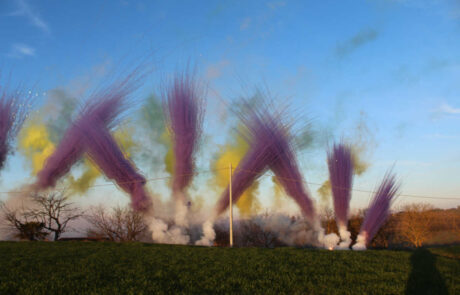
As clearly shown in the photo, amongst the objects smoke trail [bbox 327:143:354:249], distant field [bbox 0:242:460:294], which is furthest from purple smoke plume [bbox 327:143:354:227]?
distant field [bbox 0:242:460:294]

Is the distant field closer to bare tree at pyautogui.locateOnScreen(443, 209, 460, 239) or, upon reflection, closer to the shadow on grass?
the shadow on grass

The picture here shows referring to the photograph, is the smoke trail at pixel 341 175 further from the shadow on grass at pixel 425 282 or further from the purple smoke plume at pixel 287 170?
the shadow on grass at pixel 425 282

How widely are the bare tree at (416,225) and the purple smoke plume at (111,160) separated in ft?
118

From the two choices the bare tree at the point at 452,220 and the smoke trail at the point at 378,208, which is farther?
the bare tree at the point at 452,220

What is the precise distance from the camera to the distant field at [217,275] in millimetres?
9578

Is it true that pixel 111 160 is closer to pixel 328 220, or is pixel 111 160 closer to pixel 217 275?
pixel 217 275

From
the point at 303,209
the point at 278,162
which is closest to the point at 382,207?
the point at 303,209

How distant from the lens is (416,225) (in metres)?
46.4

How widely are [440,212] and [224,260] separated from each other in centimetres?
4687

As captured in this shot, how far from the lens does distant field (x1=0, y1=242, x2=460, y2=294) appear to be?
9578 mm

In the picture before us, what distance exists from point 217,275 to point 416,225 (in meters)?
43.3

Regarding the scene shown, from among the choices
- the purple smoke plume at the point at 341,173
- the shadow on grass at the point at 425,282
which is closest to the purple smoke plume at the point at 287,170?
the purple smoke plume at the point at 341,173

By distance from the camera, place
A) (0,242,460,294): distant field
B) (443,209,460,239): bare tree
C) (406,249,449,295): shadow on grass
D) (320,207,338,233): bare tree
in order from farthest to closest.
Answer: (443,209,460,239): bare tree → (320,207,338,233): bare tree → (406,249,449,295): shadow on grass → (0,242,460,294): distant field

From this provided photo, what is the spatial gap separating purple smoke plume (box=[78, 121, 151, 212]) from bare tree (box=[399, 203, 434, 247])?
36.0m
